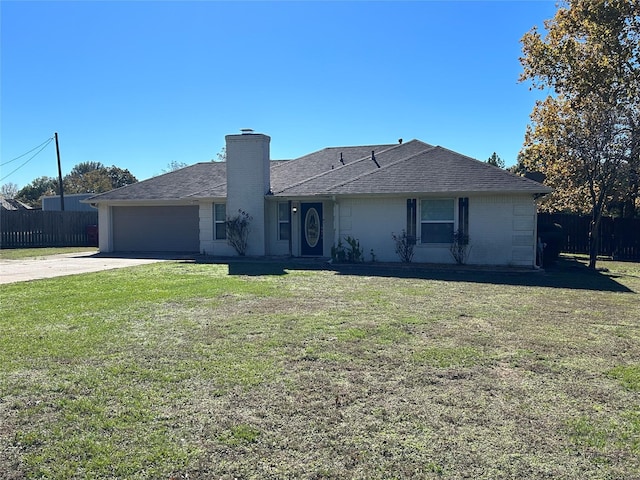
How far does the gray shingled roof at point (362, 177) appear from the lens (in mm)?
15461

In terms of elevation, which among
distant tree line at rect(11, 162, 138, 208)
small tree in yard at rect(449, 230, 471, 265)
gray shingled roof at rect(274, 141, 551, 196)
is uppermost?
distant tree line at rect(11, 162, 138, 208)

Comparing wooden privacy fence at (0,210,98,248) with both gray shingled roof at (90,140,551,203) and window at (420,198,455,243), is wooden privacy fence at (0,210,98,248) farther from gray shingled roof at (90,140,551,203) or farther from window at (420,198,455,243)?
window at (420,198,455,243)

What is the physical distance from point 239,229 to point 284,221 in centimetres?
165

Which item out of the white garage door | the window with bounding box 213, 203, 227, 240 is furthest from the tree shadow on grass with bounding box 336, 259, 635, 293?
the white garage door

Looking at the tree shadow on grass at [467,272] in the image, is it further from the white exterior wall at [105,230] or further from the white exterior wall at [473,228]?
the white exterior wall at [105,230]

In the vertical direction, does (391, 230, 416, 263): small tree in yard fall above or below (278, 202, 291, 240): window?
below

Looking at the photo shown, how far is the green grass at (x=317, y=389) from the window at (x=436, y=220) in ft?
21.7

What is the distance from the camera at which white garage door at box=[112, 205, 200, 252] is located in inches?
862

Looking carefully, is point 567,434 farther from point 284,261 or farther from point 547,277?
point 284,261

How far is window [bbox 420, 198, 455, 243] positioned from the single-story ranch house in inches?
1.2

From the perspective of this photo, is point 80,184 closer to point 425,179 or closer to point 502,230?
point 425,179

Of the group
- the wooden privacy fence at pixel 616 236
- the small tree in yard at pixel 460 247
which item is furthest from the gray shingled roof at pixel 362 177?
the wooden privacy fence at pixel 616 236

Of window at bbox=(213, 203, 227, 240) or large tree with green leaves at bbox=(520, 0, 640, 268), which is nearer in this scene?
large tree with green leaves at bbox=(520, 0, 640, 268)

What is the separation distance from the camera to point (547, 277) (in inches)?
524
